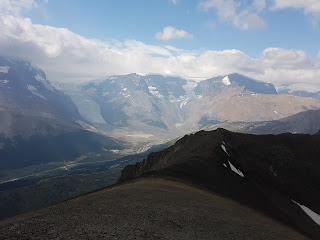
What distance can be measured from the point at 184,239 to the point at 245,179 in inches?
2501

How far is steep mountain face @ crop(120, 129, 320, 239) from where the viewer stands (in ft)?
272

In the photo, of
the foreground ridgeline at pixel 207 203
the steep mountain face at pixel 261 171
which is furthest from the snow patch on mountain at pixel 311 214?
the foreground ridgeline at pixel 207 203

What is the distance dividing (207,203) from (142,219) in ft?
52.4

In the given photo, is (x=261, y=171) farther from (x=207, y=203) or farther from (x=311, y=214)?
(x=207, y=203)

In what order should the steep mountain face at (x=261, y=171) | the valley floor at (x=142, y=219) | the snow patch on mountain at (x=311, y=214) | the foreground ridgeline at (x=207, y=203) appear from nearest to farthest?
the valley floor at (x=142, y=219), the foreground ridgeline at (x=207, y=203), the steep mountain face at (x=261, y=171), the snow patch on mountain at (x=311, y=214)

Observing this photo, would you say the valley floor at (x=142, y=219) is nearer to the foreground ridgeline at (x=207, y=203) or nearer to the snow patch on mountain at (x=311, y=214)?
the foreground ridgeline at (x=207, y=203)

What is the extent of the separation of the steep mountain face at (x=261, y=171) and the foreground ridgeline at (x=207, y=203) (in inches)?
11.6

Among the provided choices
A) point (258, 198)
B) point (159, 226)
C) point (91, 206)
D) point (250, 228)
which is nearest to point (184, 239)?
point (159, 226)

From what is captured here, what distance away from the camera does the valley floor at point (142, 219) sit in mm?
37281

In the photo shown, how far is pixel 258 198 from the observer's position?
8788cm

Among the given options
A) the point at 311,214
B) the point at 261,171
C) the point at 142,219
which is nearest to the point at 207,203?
the point at 142,219

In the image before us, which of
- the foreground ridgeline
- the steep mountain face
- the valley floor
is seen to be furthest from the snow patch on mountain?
the valley floor

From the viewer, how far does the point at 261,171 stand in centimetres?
11881

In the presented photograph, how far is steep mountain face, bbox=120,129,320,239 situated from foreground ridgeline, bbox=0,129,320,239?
0.29 meters
